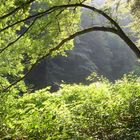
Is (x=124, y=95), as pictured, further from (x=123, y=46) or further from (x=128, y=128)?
(x=123, y=46)

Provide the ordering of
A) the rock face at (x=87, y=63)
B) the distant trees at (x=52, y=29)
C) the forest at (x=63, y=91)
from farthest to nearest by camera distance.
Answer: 1. the rock face at (x=87, y=63)
2. the distant trees at (x=52, y=29)
3. the forest at (x=63, y=91)

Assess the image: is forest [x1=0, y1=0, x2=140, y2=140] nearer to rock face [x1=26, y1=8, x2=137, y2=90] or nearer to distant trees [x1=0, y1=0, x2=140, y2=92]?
distant trees [x1=0, y1=0, x2=140, y2=92]

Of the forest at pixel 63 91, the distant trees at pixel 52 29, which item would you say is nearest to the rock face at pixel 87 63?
the forest at pixel 63 91

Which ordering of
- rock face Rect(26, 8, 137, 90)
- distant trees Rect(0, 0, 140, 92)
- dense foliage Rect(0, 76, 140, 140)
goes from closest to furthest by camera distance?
dense foliage Rect(0, 76, 140, 140) < distant trees Rect(0, 0, 140, 92) < rock face Rect(26, 8, 137, 90)

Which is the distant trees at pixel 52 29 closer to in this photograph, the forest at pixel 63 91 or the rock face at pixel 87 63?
the forest at pixel 63 91

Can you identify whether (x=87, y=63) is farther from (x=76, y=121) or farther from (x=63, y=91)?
(x=76, y=121)

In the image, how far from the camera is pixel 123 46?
8150 centimetres

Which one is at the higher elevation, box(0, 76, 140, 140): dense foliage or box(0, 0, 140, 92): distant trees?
box(0, 0, 140, 92): distant trees

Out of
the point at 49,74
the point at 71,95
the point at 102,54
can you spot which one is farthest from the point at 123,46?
the point at 71,95

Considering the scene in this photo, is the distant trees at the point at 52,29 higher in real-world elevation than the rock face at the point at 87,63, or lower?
lower

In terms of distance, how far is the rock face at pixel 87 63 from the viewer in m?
55.3

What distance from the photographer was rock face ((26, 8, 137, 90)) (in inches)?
2176

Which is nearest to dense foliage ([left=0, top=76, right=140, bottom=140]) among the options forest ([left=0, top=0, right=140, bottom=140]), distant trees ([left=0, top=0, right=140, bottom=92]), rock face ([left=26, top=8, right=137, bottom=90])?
forest ([left=0, top=0, right=140, bottom=140])

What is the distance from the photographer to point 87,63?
66188mm
